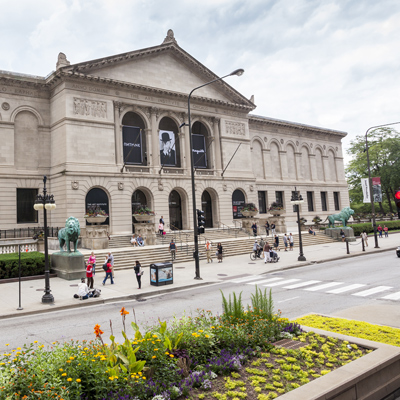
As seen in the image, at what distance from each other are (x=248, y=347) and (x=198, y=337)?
100 centimetres

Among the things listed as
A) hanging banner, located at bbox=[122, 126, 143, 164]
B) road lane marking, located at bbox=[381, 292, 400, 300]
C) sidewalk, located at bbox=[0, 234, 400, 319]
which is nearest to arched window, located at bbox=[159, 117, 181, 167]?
hanging banner, located at bbox=[122, 126, 143, 164]

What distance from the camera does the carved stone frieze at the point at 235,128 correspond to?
45.8 metres

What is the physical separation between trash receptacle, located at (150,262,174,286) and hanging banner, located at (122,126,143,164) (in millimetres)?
20398

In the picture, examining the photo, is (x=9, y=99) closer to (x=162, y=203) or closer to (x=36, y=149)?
(x=36, y=149)

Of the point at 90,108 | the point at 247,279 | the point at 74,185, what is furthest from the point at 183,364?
the point at 90,108

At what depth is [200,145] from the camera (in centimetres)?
4372

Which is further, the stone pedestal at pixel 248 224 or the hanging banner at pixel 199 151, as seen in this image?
the hanging banner at pixel 199 151

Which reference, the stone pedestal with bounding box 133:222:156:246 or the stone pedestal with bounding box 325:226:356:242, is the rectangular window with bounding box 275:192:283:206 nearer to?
the stone pedestal with bounding box 325:226:356:242

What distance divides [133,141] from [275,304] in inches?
1143

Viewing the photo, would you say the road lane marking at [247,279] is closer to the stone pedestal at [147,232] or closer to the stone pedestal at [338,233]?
the stone pedestal at [147,232]

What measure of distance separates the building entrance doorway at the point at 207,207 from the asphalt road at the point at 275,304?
2328cm

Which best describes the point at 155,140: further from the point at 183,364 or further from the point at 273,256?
the point at 183,364

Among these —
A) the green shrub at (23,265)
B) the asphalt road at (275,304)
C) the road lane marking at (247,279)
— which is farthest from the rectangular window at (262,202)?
the green shrub at (23,265)

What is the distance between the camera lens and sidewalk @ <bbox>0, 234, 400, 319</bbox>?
50.8 ft
